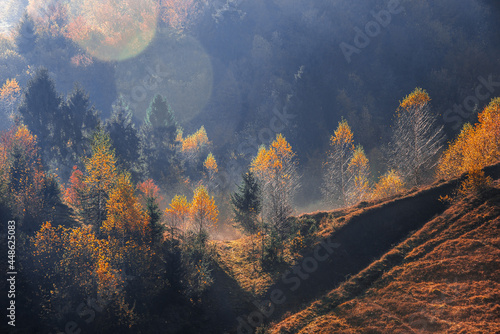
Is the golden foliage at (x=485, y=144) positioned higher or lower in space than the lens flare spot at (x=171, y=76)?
lower

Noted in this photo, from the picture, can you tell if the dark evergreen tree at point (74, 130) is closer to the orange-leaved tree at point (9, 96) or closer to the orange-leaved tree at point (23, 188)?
the orange-leaved tree at point (23, 188)

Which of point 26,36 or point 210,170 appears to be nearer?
point 210,170

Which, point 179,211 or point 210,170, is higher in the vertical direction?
point 210,170

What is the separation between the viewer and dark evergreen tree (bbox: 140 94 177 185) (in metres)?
68.2

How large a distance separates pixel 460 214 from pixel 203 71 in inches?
3851

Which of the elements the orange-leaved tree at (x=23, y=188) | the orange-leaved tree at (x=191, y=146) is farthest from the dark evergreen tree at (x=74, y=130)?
the orange-leaved tree at (x=191, y=146)

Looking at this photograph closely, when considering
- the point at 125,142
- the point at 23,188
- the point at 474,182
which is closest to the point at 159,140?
the point at 125,142

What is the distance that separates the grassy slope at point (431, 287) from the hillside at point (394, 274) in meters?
0.06

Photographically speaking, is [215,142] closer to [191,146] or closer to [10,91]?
[191,146]

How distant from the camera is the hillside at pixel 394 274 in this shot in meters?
19.8

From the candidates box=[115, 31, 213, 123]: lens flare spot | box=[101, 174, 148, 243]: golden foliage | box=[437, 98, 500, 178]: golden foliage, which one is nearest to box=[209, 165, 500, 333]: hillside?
box=[437, 98, 500, 178]: golden foliage

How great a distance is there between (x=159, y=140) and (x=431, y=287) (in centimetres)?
6445

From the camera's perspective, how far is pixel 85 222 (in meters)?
36.8

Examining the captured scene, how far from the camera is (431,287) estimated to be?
21453mm
